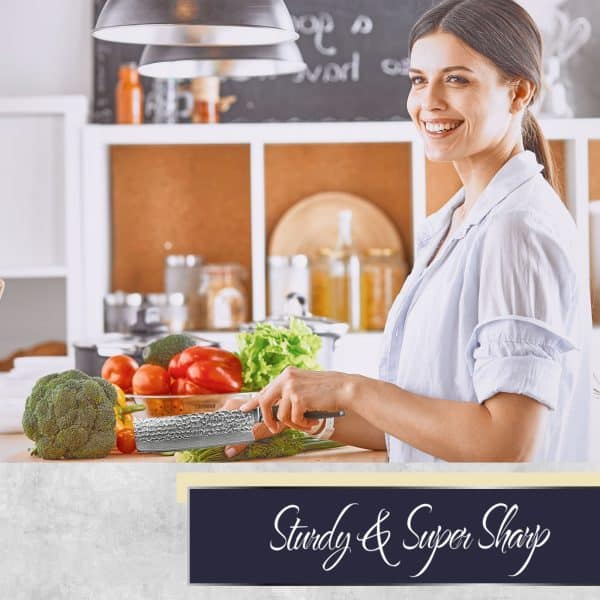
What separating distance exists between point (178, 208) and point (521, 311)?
2.20 metres

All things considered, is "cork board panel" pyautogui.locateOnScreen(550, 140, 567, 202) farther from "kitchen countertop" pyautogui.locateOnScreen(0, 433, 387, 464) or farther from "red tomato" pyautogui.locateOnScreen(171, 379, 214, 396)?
"red tomato" pyautogui.locateOnScreen(171, 379, 214, 396)

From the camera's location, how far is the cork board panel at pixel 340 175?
300 cm

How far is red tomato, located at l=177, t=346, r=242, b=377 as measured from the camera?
1.44 meters

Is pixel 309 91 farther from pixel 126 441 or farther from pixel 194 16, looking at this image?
pixel 126 441

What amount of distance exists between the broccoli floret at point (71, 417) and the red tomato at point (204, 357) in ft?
0.64

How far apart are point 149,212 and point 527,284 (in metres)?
2.20

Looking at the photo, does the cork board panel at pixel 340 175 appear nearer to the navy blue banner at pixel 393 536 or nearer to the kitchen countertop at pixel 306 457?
the kitchen countertop at pixel 306 457

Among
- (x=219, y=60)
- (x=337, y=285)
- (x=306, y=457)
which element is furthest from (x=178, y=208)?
(x=306, y=457)

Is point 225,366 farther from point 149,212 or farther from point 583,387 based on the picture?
point 149,212

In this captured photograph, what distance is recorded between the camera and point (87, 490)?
108cm

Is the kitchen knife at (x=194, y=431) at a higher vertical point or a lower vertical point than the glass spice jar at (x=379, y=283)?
lower

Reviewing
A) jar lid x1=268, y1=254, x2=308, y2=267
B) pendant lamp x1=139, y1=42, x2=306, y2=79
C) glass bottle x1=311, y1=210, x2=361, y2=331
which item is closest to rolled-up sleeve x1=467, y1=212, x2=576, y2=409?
pendant lamp x1=139, y1=42, x2=306, y2=79

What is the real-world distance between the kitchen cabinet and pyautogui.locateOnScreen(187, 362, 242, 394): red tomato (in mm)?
903

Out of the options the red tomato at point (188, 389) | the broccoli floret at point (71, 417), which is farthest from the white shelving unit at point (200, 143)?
the broccoli floret at point (71, 417)
